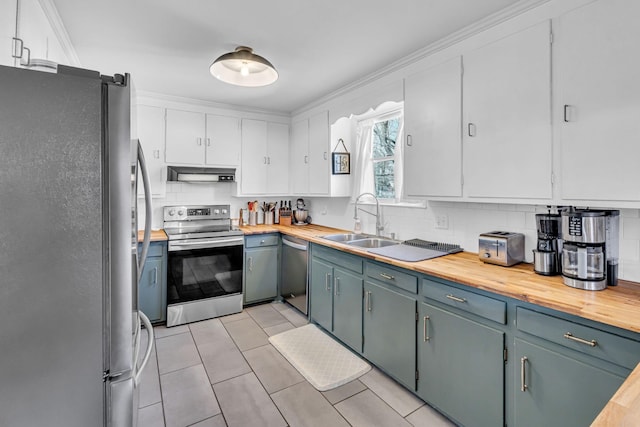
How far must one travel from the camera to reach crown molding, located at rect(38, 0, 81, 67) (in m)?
1.79

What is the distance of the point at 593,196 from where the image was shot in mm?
1572

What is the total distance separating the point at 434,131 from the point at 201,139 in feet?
8.84

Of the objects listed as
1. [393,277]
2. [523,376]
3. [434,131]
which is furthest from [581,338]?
[434,131]

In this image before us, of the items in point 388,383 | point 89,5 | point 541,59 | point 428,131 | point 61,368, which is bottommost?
point 388,383

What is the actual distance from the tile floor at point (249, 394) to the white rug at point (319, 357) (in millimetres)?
58

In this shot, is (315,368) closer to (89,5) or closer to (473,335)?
(473,335)

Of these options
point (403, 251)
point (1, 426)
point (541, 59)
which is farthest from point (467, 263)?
point (1, 426)

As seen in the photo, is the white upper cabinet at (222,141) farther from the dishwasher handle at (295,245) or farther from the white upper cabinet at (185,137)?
the dishwasher handle at (295,245)

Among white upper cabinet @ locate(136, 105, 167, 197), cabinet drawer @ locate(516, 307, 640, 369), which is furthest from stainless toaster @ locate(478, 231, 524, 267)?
white upper cabinet @ locate(136, 105, 167, 197)

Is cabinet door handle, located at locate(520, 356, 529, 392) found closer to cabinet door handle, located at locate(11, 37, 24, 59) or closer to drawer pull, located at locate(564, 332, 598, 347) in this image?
drawer pull, located at locate(564, 332, 598, 347)

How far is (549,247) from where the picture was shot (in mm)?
1795

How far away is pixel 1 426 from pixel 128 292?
491mm

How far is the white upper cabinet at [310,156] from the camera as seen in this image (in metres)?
3.60

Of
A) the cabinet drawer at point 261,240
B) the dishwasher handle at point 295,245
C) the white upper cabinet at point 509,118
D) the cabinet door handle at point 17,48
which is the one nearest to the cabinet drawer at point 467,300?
the white upper cabinet at point 509,118
